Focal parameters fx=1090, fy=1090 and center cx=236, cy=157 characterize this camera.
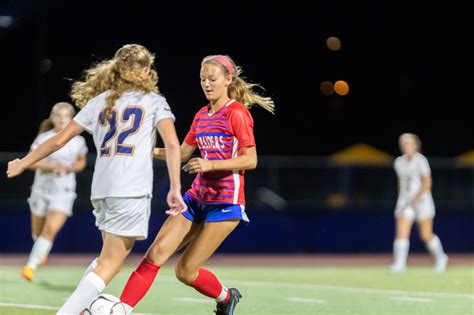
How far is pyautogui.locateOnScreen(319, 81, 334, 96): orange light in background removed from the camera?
48500 mm

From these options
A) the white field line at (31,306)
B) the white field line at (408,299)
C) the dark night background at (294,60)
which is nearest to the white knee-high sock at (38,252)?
the white field line at (31,306)

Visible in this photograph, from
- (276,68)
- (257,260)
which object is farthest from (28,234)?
(276,68)

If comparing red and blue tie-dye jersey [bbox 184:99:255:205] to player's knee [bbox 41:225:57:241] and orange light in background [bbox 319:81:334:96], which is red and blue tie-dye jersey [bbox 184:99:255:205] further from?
orange light in background [bbox 319:81:334:96]

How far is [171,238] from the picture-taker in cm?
805

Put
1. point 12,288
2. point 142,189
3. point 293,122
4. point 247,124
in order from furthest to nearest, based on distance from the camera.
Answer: point 293,122 < point 12,288 < point 247,124 < point 142,189

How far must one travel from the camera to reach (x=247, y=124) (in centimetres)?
816

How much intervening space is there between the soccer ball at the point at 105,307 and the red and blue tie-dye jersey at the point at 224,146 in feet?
3.89

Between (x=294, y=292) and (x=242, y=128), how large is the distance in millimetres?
5184

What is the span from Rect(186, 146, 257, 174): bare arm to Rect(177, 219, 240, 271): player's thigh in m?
0.50

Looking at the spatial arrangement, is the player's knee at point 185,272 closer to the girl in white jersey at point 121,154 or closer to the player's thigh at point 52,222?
the girl in white jersey at point 121,154

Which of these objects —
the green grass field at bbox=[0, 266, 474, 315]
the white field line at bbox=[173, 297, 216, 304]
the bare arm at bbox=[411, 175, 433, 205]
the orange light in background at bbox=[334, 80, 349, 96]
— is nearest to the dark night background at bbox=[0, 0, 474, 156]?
the orange light in background at bbox=[334, 80, 349, 96]

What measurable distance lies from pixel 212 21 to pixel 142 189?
3562cm

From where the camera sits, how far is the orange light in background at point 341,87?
49.2m

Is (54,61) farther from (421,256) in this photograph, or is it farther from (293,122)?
(421,256)
